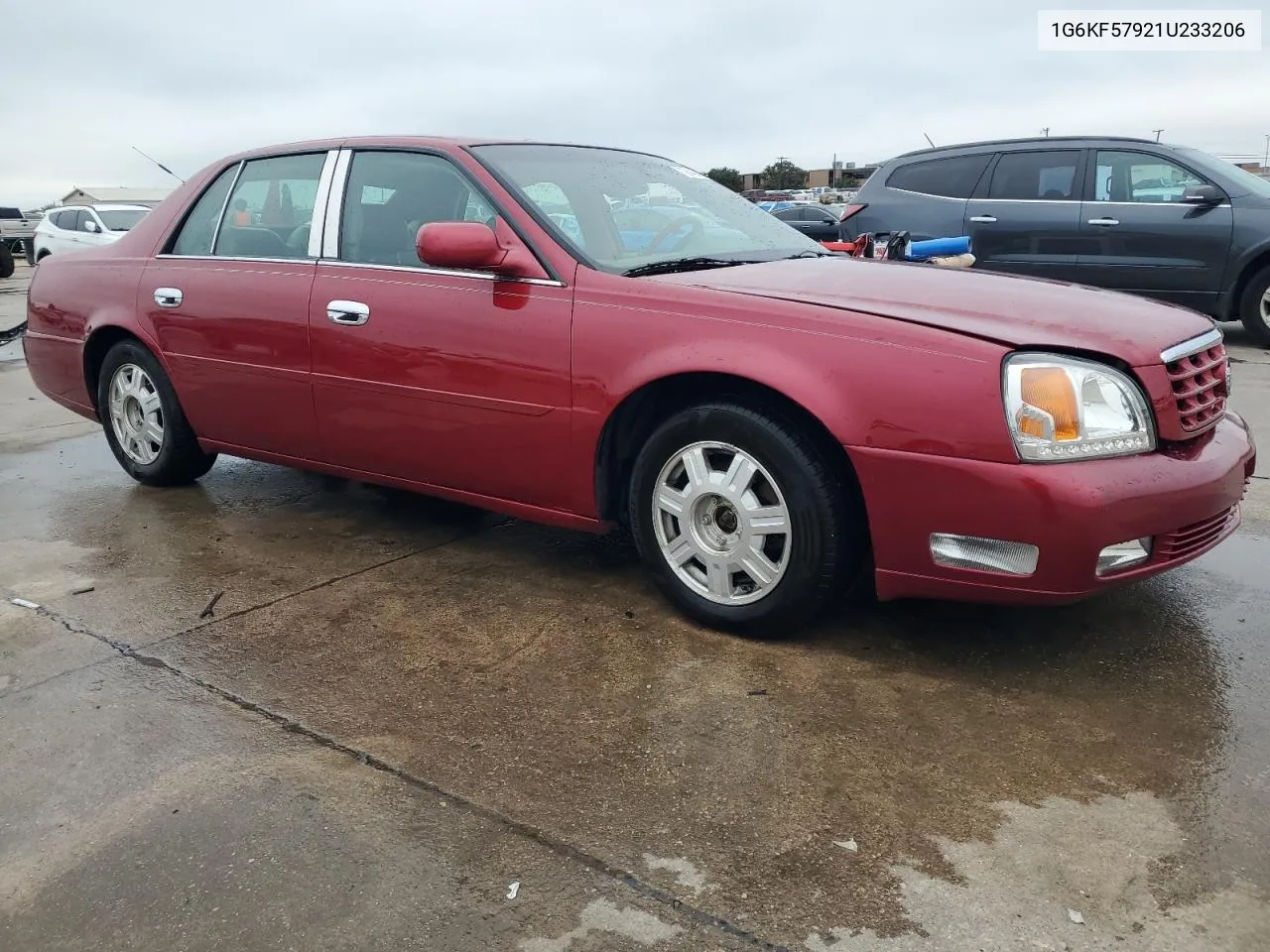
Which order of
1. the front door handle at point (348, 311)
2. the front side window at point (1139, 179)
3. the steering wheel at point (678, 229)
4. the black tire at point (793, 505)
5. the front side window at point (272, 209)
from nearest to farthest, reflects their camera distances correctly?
the black tire at point (793, 505), the steering wheel at point (678, 229), the front door handle at point (348, 311), the front side window at point (272, 209), the front side window at point (1139, 179)

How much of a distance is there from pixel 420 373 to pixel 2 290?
60.6ft

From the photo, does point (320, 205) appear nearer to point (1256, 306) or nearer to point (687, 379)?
point (687, 379)

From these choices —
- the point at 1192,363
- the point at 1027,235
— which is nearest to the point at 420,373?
the point at 1192,363

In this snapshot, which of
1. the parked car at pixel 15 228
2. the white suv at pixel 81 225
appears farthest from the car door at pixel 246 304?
the parked car at pixel 15 228

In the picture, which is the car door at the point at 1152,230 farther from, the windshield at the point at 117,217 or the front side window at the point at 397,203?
the windshield at the point at 117,217

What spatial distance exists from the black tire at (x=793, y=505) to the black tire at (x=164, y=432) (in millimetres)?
2577

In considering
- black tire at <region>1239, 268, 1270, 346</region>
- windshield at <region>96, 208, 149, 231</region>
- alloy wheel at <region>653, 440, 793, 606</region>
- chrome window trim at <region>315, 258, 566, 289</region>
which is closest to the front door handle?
chrome window trim at <region>315, 258, 566, 289</region>

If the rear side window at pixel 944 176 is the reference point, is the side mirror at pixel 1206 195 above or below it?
below

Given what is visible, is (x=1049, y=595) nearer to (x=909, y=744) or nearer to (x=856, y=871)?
(x=909, y=744)

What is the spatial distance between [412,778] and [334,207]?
2415 millimetres

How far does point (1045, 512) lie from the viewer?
2.59m

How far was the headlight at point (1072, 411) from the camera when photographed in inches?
103

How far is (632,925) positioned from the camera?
194 cm

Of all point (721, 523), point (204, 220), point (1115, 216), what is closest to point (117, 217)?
point (204, 220)
